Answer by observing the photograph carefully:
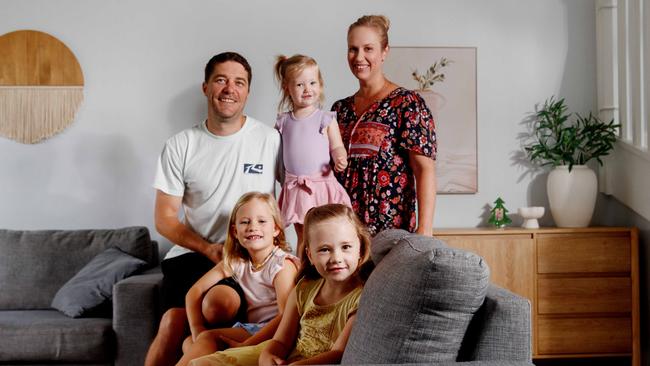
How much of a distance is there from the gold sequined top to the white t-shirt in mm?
966

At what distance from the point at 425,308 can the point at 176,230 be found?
5.54ft

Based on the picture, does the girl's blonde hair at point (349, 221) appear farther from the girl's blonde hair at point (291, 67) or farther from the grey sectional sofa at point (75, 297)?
the grey sectional sofa at point (75, 297)

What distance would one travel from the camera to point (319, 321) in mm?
2039

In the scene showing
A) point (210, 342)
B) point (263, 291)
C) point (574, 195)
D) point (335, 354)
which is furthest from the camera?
point (574, 195)

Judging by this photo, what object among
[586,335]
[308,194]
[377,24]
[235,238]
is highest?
[377,24]

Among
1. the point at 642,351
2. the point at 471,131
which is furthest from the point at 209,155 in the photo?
the point at 642,351

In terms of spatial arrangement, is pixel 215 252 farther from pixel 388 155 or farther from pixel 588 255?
pixel 588 255

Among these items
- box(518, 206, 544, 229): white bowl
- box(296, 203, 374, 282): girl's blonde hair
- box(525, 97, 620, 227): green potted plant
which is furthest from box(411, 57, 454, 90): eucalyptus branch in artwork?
box(296, 203, 374, 282): girl's blonde hair

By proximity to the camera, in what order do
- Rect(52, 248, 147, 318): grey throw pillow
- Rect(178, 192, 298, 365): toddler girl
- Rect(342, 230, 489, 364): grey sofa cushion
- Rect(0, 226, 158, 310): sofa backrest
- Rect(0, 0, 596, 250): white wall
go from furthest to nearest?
Rect(0, 0, 596, 250): white wall → Rect(0, 226, 158, 310): sofa backrest → Rect(52, 248, 147, 318): grey throw pillow → Rect(178, 192, 298, 365): toddler girl → Rect(342, 230, 489, 364): grey sofa cushion

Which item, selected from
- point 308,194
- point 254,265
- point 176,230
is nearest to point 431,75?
point 308,194

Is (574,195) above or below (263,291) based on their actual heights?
above

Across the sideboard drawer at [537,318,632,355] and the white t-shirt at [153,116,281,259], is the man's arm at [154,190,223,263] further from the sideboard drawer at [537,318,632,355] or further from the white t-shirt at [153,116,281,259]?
the sideboard drawer at [537,318,632,355]

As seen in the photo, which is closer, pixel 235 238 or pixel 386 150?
pixel 235 238

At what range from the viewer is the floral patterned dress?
2.86 m
